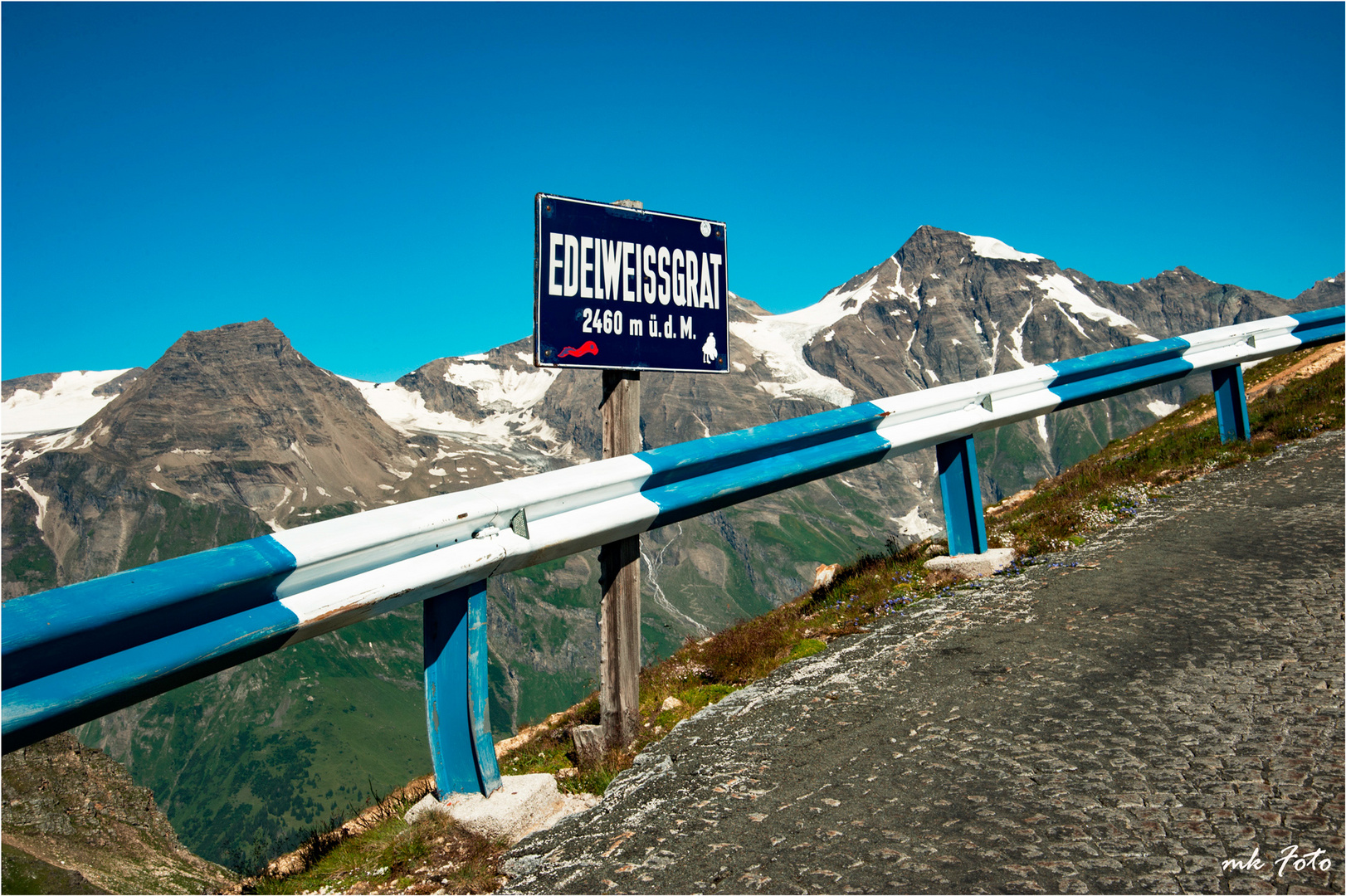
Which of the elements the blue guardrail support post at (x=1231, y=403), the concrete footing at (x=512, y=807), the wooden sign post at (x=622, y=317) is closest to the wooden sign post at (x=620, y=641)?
the wooden sign post at (x=622, y=317)

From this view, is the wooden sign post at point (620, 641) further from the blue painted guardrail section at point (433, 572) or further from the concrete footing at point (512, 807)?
the concrete footing at point (512, 807)

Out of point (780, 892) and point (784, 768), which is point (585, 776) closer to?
point (784, 768)

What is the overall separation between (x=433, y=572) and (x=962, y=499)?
4204 millimetres

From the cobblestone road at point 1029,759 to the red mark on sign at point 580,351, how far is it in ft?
7.10

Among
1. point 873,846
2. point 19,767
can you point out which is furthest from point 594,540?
point 19,767

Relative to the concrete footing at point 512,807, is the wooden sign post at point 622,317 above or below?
above

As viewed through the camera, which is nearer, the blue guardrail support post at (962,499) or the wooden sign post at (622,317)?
the wooden sign post at (622,317)

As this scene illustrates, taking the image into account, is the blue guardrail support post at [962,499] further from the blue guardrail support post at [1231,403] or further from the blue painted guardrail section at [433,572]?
the blue guardrail support post at [1231,403]

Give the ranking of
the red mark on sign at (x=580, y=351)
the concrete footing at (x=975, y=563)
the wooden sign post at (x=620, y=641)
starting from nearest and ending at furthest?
the wooden sign post at (x=620, y=641) < the red mark on sign at (x=580, y=351) < the concrete footing at (x=975, y=563)

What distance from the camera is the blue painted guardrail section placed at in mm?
2730

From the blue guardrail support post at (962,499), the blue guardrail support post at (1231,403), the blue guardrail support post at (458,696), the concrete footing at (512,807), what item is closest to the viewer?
the concrete footing at (512,807)

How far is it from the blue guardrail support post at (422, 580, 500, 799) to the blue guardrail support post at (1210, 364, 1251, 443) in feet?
26.9

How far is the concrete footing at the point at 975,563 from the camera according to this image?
6188 mm

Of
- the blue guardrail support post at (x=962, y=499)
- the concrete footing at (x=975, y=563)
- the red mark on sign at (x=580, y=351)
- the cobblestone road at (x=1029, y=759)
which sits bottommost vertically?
the cobblestone road at (x=1029, y=759)
